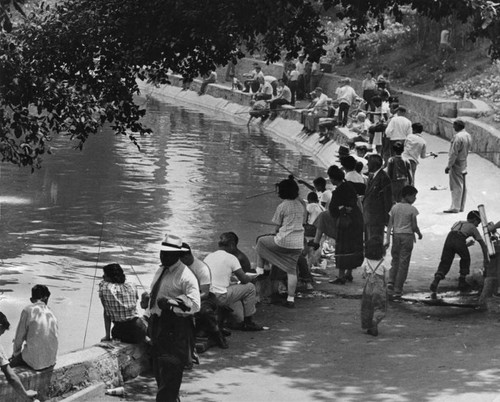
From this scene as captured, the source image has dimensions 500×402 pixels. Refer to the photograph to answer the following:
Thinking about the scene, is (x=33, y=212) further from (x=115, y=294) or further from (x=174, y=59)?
(x=115, y=294)

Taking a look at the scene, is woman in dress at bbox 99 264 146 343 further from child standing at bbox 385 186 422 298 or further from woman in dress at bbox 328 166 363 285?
woman in dress at bbox 328 166 363 285

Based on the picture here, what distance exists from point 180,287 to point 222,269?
9.32 feet

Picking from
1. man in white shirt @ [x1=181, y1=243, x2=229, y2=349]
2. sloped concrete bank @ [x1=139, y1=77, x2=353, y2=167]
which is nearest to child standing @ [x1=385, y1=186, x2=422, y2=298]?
man in white shirt @ [x1=181, y1=243, x2=229, y2=349]

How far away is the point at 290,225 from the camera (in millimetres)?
15062

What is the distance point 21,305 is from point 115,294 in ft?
15.4

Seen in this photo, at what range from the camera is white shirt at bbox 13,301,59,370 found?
35.7 feet

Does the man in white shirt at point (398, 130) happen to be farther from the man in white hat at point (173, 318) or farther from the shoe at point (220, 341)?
the man in white hat at point (173, 318)

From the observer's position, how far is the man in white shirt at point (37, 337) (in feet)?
35.7

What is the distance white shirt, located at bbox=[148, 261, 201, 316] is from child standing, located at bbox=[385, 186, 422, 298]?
217 inches

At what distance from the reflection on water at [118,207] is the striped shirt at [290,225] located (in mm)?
2251

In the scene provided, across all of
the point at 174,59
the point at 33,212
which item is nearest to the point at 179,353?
the point at 174,59

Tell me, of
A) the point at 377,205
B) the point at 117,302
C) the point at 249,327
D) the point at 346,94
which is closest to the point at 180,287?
the point at 117,302

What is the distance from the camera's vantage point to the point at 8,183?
94.8ft

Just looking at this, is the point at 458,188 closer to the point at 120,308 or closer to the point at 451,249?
the point at 451,249
